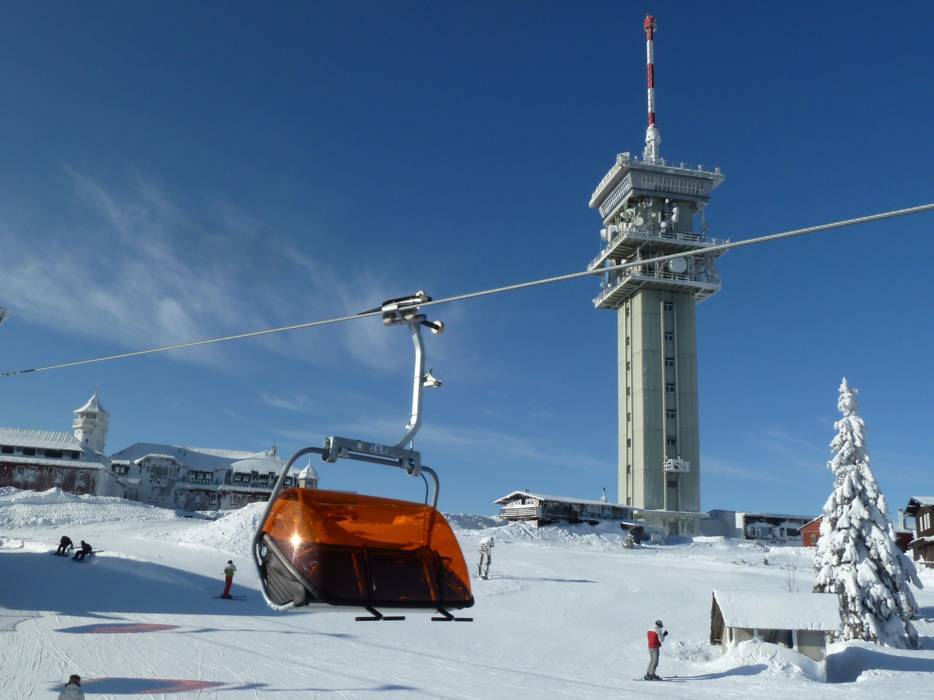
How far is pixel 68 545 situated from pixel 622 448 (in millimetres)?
61627

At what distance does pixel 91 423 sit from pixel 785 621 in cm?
9703

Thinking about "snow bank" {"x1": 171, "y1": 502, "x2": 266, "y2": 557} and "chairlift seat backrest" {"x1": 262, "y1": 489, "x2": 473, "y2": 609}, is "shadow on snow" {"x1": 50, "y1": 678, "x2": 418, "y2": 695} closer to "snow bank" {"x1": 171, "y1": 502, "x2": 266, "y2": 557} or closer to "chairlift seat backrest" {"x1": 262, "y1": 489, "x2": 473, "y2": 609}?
"chairlift seat backrest" {"x1": 262, "y1": 489, "x2": 473, "y2": 609}

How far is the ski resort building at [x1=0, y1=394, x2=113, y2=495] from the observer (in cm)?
8606

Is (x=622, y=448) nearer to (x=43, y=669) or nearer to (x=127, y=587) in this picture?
(x=127, y=587)

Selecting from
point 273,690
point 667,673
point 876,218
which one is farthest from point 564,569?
point 876,218

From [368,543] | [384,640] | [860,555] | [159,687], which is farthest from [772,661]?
[368,543]

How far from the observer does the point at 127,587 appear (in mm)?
33188

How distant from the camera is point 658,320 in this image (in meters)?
88.5

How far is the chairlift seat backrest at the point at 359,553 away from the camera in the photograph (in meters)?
9.23

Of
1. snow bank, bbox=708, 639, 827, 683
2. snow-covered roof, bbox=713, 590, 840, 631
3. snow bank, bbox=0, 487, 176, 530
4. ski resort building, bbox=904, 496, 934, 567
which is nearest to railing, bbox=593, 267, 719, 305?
ski resort building, bbox=904, 496, 934, 567

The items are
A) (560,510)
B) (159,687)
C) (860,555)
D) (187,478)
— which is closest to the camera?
(159,687)

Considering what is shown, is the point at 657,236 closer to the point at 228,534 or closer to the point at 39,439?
the point at 228,534

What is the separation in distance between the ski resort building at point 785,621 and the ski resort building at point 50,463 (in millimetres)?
78279

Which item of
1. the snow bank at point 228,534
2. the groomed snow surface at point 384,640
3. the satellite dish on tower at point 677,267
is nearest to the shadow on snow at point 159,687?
the groomed snow surface at point 384,640
